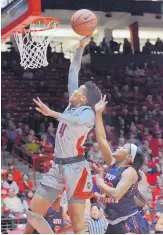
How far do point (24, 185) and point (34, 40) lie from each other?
3493 millimetres

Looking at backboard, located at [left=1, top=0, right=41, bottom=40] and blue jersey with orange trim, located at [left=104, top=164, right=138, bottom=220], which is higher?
backboard, located at [left=1, top=0, right=41, bottom=40]

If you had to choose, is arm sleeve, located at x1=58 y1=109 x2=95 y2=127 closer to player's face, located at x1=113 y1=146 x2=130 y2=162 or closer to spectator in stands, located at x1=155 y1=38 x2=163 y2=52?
player's face, located at x1=113 y1=146 x2=130 y2=162

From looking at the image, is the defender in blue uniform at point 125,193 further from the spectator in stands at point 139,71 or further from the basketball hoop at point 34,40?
the spectator in stands at point 139,71

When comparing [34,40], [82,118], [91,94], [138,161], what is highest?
[34,40]

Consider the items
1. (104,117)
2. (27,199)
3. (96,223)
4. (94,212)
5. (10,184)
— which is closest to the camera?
(94,212)

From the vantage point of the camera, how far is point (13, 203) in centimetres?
910

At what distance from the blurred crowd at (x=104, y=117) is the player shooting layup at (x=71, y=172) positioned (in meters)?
3.37

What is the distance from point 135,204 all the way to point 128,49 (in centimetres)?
1071

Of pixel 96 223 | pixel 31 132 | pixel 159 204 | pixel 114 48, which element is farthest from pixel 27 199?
pixel 114 48

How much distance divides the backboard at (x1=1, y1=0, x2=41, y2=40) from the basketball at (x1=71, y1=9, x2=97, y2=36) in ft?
1.85

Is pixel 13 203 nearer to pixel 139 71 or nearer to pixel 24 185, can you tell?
pixel 24 185

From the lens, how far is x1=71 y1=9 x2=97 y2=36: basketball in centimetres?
635

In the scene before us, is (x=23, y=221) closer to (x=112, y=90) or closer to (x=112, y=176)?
(x=112, y=176)

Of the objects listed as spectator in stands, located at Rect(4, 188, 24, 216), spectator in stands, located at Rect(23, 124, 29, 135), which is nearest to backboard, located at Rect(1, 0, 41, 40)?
spectator in stands, located at Rect(4, 188, 24, 216)
